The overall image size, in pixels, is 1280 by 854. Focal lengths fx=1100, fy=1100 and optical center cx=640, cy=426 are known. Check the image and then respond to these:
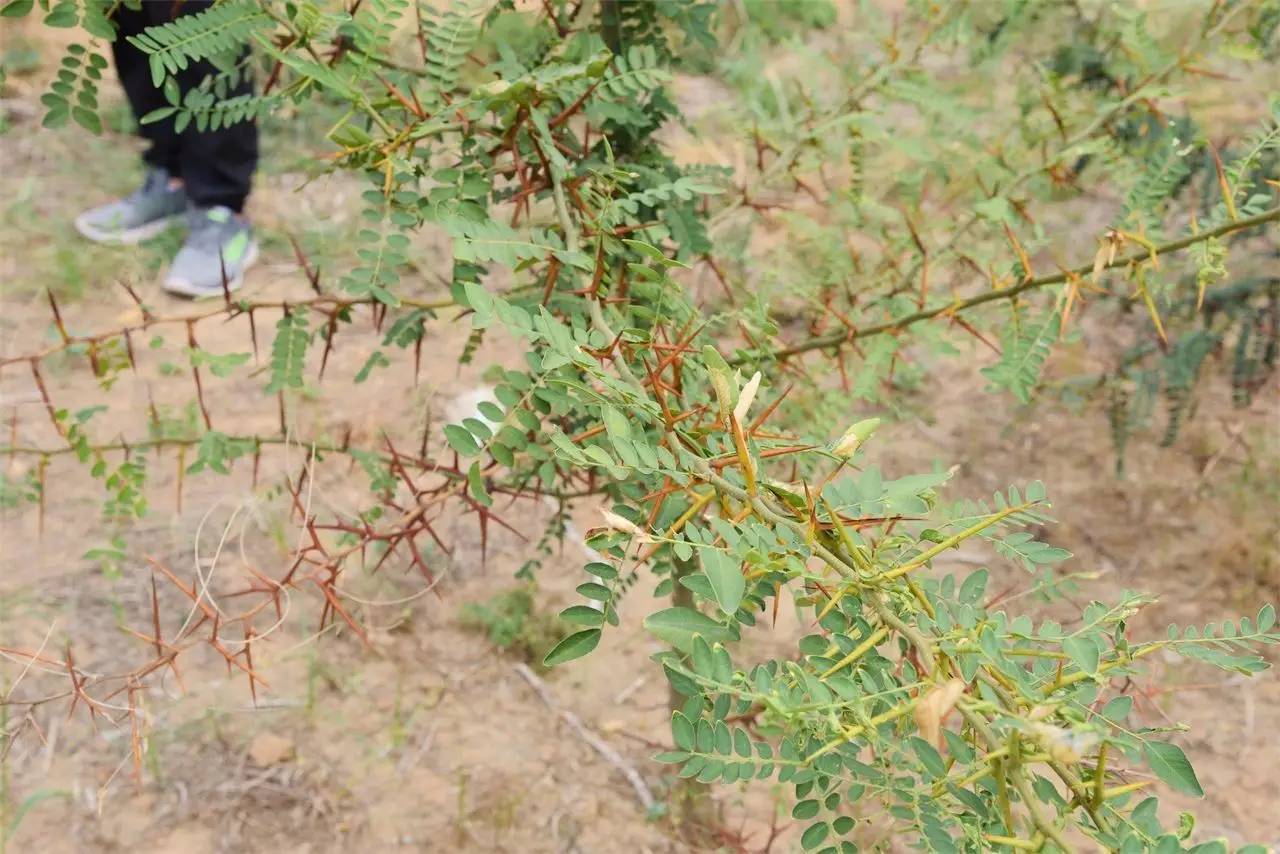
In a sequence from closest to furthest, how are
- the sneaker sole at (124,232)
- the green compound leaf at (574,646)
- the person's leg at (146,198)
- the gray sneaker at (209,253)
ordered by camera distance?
the green compound leaf at (574,646) < the gray sneaker at (209,253) < the person's leg at (146,198) < the sneaker sole at (124,232)

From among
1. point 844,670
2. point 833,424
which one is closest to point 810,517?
point 844,670

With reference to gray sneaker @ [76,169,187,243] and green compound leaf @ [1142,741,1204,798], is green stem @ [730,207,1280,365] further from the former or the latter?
gray sneaker @ [76,169,187,243]

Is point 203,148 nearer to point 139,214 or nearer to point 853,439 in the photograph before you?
point 139,214

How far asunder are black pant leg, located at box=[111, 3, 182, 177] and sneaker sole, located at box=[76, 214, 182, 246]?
8.7 inches

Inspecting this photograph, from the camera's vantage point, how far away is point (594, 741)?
2143mm

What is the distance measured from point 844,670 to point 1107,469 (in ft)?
7.84

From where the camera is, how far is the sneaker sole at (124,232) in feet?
12.5

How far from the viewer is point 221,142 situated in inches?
142

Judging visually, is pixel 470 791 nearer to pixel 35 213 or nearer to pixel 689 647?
pixel 689 647

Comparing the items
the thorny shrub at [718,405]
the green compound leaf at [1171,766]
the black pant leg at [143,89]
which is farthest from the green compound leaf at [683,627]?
the black pant leg at [143,89]

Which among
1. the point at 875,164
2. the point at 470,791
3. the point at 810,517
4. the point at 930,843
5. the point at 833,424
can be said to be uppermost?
the point at 810,517

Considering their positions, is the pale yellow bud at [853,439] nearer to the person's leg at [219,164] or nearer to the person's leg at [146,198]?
the person's leg at [219,164]

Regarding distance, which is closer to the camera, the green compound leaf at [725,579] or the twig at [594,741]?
the green compound leaf at [725,579]

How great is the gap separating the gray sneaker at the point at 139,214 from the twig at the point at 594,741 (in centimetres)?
247
